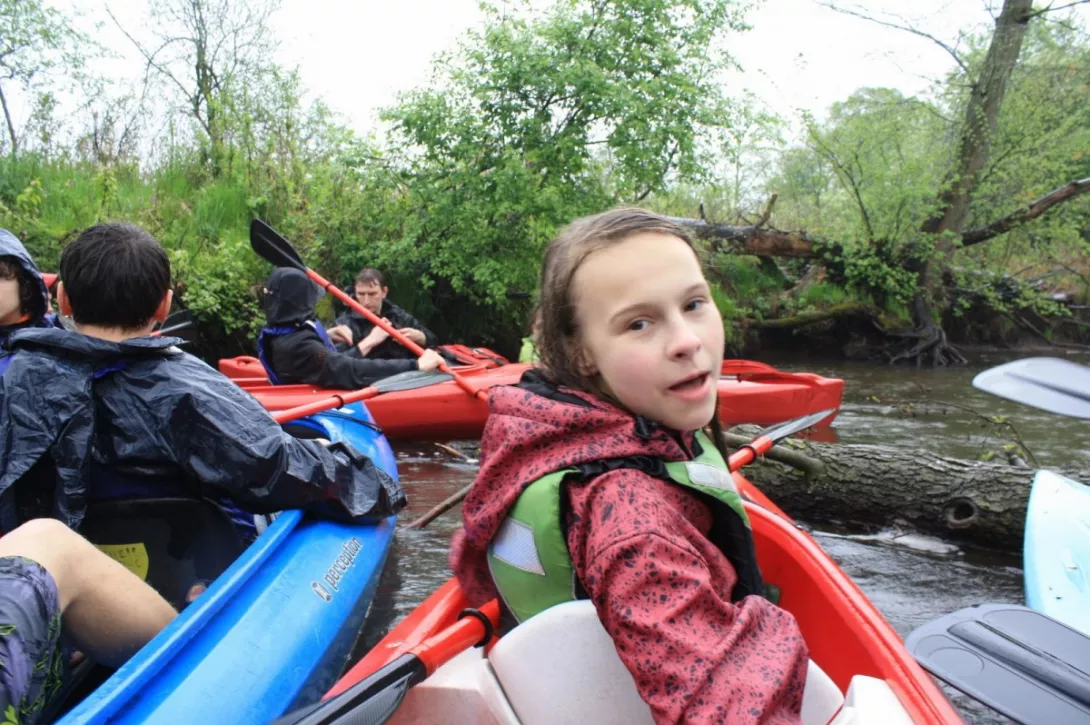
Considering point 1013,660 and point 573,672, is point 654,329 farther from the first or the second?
point 1013,660

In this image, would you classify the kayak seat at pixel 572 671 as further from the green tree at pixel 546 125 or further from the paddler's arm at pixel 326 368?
the green tree at pixel 546 125

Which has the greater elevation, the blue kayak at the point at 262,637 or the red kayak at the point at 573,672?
the red kayak at the point at 573,672

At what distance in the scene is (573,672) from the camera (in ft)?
3.19

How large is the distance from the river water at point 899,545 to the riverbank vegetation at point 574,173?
297 cm

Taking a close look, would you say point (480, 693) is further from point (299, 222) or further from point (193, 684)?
point (299, 222)

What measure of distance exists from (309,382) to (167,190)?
4.26 meters

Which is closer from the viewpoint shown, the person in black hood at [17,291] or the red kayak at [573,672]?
the red kayak at [573,672]

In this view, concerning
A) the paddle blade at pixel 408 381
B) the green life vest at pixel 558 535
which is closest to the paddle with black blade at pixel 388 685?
the green life vest at pixel 558 535

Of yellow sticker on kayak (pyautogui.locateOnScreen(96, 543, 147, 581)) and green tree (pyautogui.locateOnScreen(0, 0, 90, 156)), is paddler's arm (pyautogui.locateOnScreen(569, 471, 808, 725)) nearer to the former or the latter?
yellow sticker on kayak (pyautogui.locateOnScreen(96, 543, 147, 581))

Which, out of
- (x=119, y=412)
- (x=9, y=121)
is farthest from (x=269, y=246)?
(x=9, y=121)

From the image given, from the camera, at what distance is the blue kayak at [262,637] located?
3.96ft

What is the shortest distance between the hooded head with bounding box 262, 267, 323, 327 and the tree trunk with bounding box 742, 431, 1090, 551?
8.67ft

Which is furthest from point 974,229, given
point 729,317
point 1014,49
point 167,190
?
point 167,190

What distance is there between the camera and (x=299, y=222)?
25.7 ft
